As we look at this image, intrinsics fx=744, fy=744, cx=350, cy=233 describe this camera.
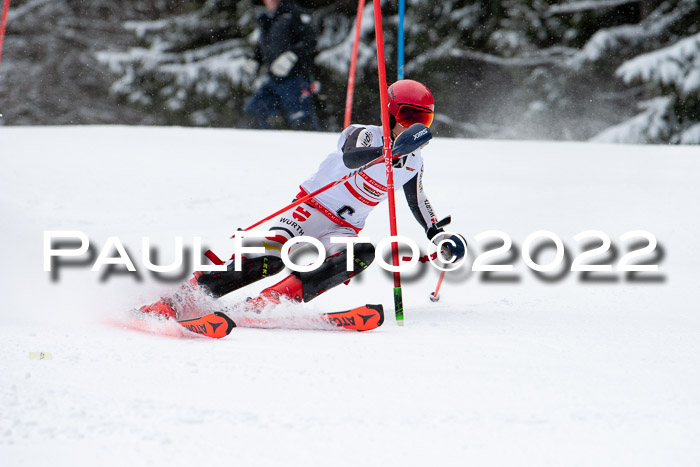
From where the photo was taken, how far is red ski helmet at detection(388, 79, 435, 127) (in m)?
3.28

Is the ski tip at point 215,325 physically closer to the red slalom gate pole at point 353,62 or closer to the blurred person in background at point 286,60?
the red slalom gate pole at point 353,62

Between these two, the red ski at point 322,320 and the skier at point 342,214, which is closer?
the red ski at point 322,320

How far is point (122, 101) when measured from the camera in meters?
17.7

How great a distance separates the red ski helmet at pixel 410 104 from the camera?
10.7 ft

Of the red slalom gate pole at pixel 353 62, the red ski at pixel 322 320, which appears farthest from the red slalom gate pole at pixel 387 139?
the red slalom gate pole at pixel 353 62

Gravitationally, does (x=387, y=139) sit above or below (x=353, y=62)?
below

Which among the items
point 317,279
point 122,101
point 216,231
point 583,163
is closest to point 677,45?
point 583,163

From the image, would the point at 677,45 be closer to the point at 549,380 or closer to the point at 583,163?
the point at 583,163

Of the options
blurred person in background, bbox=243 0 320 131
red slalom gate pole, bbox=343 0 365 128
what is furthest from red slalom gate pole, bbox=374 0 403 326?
blurred person in background, bbox=243 0 320 131

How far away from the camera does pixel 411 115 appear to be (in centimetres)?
329

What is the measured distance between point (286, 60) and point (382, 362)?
6227mm

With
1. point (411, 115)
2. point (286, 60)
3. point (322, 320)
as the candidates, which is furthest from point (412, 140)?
point (286, 60)

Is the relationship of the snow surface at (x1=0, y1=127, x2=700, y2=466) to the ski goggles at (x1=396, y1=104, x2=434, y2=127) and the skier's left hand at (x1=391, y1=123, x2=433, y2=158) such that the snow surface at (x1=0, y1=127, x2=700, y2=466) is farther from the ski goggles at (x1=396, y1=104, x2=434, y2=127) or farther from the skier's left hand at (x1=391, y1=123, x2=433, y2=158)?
the ski goggles at (x1=396, y1=104, x2=434, y2=127)

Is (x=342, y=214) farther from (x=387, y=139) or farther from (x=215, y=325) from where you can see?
(x=215, y=325)
